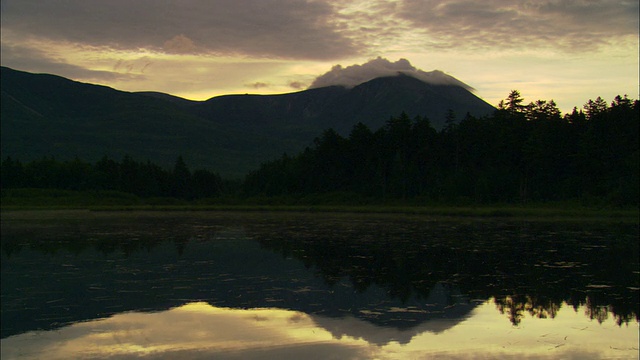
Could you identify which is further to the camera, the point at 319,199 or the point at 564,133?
the point at 319,199

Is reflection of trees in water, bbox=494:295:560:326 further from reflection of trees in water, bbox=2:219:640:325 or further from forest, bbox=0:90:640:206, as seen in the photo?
forest, bbox=0:90:640:206

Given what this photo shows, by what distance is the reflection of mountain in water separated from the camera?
17734mm

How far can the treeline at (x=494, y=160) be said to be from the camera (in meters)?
70.5

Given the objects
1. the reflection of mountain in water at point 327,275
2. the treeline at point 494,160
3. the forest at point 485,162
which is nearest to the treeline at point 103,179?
the forest at point 485,162

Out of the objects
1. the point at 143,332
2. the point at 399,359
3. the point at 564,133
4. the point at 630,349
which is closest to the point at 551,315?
the point at 630,349

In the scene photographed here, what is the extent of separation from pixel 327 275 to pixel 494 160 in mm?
60772

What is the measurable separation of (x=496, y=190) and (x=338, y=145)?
28.2m

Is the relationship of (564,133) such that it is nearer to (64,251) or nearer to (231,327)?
(64,251)

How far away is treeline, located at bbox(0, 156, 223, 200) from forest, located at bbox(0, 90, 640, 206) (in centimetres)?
1865

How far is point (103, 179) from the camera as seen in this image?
113 metres

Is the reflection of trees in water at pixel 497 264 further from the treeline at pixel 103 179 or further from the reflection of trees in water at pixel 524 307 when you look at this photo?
the treeline at pixel 103 179

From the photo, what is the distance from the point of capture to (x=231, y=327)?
51.8 feet

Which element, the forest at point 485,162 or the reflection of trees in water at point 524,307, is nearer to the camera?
the reflection of trees in water at point 524,307

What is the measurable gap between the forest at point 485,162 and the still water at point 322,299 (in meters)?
38.2
